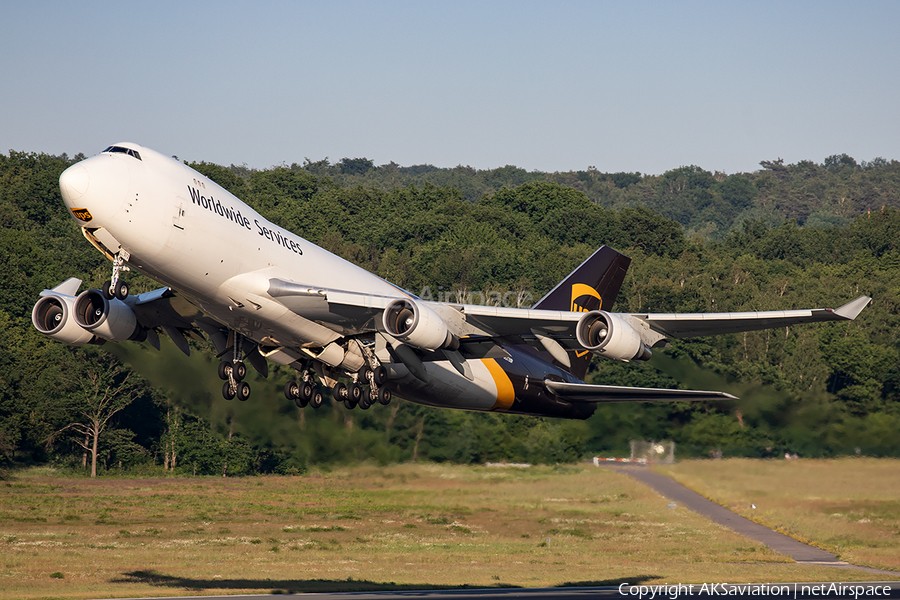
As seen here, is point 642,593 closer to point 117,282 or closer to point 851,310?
point 851,310

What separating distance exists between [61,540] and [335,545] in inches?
530

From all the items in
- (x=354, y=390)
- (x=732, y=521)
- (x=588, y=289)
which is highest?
(x=588, y=289)

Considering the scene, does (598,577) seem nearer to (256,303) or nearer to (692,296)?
(256,303)

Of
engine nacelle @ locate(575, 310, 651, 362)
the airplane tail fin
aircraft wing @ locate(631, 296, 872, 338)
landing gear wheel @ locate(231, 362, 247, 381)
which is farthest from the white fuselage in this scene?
the airplane tail fin

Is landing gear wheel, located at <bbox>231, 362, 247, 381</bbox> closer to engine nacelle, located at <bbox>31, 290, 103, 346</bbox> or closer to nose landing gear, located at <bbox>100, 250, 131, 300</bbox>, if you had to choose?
engine nacelle, located at <bbox>31, 290, 103, 346</bbox>

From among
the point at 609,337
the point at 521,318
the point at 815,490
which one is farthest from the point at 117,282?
the point at 815,490

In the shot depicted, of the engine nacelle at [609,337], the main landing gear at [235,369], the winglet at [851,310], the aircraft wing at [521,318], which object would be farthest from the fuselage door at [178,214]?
the winglet at [851,310]

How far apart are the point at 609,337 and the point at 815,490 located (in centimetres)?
1867

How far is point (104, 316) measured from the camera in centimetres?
3419

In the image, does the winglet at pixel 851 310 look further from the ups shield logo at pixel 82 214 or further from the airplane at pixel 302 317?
the ups shield logo at pixel 82 214

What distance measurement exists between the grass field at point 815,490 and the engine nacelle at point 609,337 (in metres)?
14.8

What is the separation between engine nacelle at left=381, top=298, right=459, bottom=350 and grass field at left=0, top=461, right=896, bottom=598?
14434 mm

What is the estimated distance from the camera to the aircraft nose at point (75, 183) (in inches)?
1048

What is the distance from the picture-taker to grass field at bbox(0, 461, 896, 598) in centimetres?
4297
